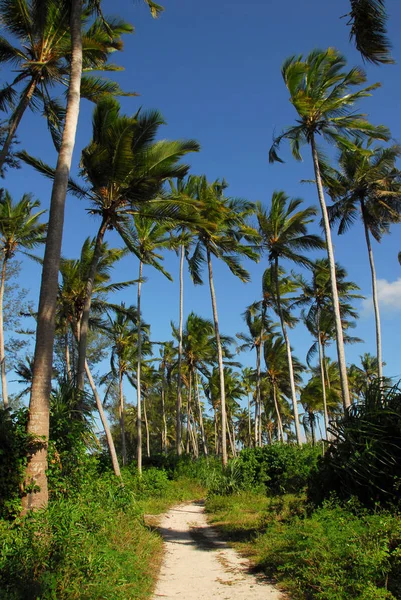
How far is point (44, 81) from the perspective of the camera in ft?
36.7

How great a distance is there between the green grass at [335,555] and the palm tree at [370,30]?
18.4 ft

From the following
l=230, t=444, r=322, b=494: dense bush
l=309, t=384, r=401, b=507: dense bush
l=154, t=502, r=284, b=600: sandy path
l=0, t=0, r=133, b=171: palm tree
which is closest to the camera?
l=154, t=502, r=284, b=600: sandy path

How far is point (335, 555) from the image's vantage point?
514cm

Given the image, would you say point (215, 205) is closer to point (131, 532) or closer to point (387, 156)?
point (387, 156)

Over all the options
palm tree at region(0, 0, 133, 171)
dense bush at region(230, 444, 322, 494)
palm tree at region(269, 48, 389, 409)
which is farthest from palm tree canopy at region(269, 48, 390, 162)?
dense bush at region(230, 444, 322, 494)

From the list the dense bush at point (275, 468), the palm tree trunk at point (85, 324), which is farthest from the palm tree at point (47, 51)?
the dense bush at point (275, 468)

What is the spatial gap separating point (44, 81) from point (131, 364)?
22.5 metres

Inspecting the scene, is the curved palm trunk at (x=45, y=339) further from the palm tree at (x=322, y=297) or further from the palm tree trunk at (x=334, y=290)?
the palm tree at (x=322, y=297)

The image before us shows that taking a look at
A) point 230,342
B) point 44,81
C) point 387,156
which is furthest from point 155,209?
point 230,342

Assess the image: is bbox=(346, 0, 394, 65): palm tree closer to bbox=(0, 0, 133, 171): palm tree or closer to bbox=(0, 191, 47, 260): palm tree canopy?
bbox=(0, 0, 133, 171): palm tree

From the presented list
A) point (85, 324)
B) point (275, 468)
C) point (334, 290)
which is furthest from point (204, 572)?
point (275, 468)

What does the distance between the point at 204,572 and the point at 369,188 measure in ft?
50.5

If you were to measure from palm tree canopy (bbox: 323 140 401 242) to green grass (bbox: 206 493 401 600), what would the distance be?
13014mm

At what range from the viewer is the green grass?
177 inches
